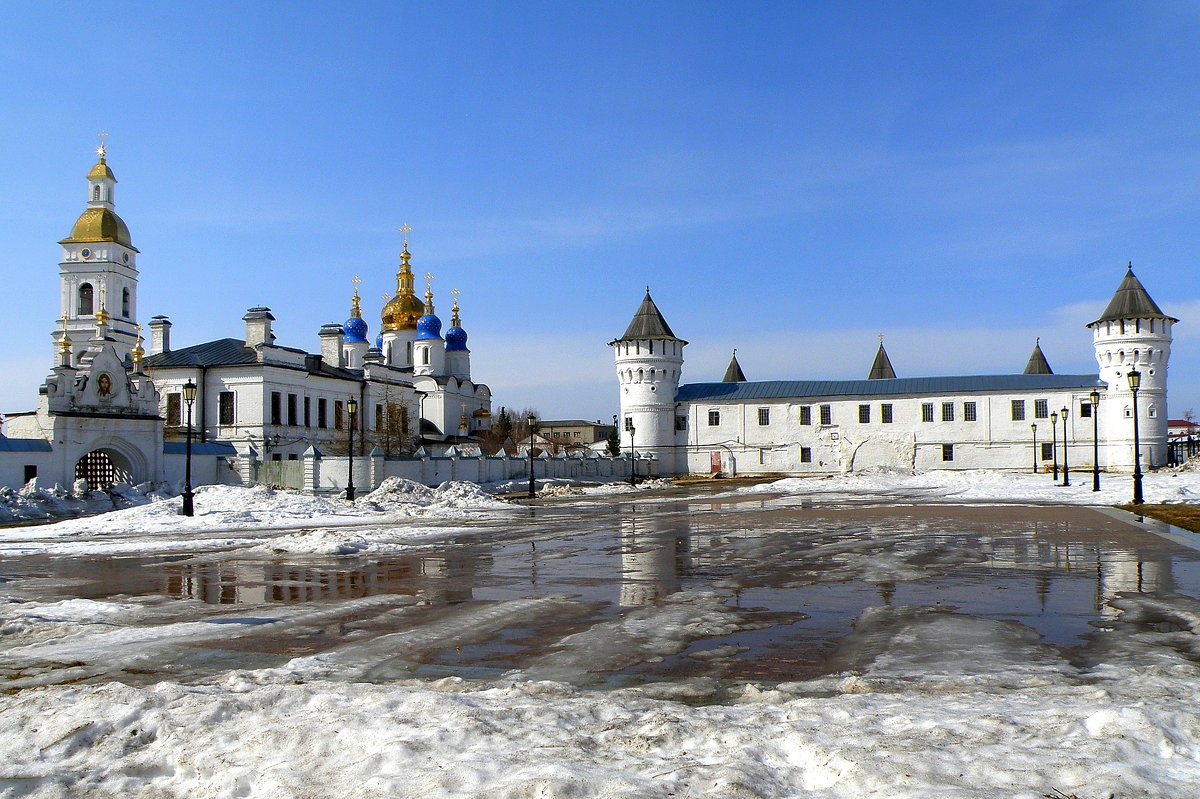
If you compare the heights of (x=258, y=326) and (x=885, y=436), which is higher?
(x=258, y=326)

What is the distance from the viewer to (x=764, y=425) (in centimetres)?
6781

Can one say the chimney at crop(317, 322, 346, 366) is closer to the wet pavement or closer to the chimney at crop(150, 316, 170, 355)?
the chimney at crop(150, 316, 170, 355)

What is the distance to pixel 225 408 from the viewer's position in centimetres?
4831

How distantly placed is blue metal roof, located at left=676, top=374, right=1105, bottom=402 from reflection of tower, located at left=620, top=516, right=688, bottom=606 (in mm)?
46494

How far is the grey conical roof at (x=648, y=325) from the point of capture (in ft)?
227

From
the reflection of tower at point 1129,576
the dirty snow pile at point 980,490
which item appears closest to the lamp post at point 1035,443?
the dirty snow pile at point 980,490

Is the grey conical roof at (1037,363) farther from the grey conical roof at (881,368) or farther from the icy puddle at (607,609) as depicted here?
the icy puddle at (607,609)

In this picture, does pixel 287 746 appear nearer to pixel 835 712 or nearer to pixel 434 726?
pixel 434 726

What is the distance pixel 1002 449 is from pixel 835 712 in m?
64.6

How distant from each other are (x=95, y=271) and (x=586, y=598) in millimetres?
61231

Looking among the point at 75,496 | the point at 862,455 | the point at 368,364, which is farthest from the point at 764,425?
the point at 75,496

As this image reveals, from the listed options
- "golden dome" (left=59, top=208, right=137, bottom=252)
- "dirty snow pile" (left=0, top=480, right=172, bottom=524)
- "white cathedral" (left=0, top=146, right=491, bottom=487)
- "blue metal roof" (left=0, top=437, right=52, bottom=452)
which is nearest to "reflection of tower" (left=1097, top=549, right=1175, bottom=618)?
"white cathedral" (left=0, top=146, right=491, bottom=487)

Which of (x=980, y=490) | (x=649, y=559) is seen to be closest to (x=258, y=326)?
(x=980, y=490)

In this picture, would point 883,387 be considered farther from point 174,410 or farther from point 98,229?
point 98,229
